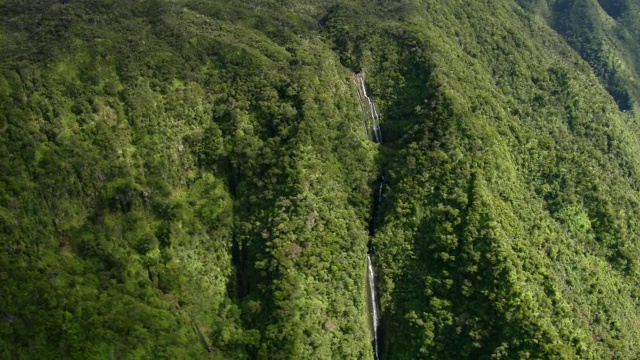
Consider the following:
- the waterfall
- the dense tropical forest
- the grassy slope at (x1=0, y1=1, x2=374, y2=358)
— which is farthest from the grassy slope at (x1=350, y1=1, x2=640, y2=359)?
the grassy slope at (x1=0, y1=1, x2=374, y2=358)

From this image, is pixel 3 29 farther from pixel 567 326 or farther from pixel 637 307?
pixel 637 307

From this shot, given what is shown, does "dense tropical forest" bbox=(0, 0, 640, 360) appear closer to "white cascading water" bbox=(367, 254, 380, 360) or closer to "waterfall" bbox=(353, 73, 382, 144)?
"waterfall" bbox=(353, 73, 382, 144)

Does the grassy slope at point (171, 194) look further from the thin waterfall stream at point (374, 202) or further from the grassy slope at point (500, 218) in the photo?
the grassy slope at point (500, 218)

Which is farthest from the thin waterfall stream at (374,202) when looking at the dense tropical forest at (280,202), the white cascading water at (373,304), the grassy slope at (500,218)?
the grassy slope at (500,218)

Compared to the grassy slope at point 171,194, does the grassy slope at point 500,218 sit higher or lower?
higher

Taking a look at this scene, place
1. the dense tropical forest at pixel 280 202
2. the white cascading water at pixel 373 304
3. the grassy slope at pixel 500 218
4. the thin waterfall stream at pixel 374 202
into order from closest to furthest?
the dense tropical forest at pixel 280 202
the grassy slope at pixel 500 218
the white cascading water at pixel 373 304
the thin waterfall stream at pixel 374 202

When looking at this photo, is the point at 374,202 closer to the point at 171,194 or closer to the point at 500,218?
the point at 500,218

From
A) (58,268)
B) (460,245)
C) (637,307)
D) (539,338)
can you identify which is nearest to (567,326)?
(539,338)

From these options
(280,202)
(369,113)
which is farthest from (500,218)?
(280,202)

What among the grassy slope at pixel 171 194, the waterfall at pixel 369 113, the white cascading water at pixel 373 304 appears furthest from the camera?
the waterfall at pixel 369 113
